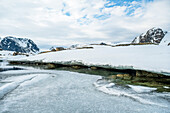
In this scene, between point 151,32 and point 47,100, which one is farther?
point 151,32

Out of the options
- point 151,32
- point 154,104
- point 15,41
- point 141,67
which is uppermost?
point 15,41

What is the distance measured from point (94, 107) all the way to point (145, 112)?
105cm

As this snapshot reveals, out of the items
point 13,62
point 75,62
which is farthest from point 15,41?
point 75,62

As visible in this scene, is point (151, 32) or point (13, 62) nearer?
point (13, 62)

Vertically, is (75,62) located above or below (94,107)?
above

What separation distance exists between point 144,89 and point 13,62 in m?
15.5

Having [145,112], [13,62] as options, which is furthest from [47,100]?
[13,62]

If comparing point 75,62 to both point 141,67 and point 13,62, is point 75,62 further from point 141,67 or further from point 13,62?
point 13,62

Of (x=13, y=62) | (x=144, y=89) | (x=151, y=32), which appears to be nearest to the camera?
(x=144, y=89)

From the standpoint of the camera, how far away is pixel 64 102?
8.33 feet

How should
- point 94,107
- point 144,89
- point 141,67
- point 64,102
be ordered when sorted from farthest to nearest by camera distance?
point 141,67, point 144,89, point 64,102, point 94,107

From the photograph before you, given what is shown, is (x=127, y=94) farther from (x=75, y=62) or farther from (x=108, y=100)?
(x=75, y=62)

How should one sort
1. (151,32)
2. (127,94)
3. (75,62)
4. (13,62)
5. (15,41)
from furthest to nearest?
(15,41) → (151,32) → (13,62) → (75,62) → (127,94)

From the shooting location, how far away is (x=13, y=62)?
44.7 feet
